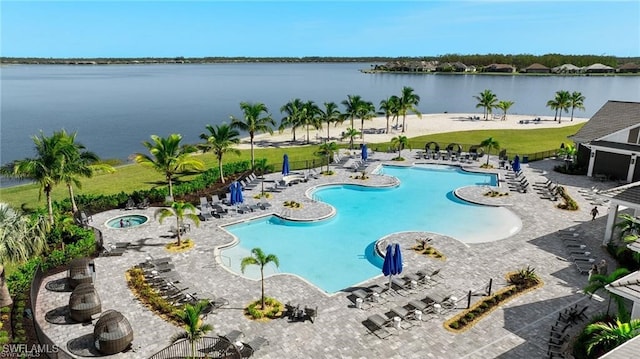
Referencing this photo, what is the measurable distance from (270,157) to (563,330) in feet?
123

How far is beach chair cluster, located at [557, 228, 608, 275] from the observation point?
21.7m

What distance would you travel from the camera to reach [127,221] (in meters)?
29.2

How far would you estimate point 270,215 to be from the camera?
31250mm

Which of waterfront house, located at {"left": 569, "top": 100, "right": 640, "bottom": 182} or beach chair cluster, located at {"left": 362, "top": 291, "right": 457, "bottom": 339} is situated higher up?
waterfront house, located at {"left": 569, "top": 100, "right": 640, "bottom": 182}

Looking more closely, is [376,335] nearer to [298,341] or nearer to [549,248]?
[298,341]

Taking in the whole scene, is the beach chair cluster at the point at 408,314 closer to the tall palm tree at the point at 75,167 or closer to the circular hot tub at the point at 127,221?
the circular hot tub at the point at 127,221

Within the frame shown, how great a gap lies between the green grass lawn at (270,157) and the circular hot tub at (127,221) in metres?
4.69

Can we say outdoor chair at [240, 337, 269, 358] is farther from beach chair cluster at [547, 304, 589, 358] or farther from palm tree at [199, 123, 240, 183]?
palm tree at [199, 123, 240, 183]

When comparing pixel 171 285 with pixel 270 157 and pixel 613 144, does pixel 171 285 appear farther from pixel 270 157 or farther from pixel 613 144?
pixel 613 144

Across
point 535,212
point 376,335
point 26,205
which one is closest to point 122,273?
point 376,335

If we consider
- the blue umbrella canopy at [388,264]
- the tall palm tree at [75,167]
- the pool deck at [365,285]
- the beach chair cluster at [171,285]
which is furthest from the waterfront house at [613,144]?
the tall palm tree at [75,167]

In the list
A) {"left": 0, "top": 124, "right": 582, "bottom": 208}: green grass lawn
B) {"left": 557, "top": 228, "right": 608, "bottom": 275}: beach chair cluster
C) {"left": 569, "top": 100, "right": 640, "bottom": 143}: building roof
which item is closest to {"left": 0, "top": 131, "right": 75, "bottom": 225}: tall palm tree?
{"left": 0, "top": 124, "right": 582, "bottom": 208}: green grass lawn

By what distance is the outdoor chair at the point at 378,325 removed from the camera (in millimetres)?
17109

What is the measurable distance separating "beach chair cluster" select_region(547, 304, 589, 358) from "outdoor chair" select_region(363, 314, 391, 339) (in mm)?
6027
